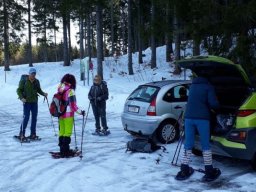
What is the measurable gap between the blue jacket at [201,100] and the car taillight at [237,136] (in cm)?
63

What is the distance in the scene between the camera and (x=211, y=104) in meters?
6.68

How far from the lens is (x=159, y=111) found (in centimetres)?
984

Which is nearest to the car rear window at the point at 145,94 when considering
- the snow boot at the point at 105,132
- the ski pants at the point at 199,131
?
the snow boot at the point at 105,132

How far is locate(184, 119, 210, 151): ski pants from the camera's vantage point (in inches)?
267

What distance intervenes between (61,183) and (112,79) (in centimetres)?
2227

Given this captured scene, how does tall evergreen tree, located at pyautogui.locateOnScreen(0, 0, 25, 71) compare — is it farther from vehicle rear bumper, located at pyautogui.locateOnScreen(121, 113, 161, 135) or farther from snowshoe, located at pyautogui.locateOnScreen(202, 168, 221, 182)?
snowshoe, located at pyautogui.locateOnScreen(202, 168, 221, 182)

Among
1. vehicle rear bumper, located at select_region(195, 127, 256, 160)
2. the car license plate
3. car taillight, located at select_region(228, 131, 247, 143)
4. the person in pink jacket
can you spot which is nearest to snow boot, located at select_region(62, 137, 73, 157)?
the person in pink jacket

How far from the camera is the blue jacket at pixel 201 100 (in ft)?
22.1

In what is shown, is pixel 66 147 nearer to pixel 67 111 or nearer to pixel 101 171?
pixel 67 111

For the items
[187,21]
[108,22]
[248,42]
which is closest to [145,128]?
[248,42]

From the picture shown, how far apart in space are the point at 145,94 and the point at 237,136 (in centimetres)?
371

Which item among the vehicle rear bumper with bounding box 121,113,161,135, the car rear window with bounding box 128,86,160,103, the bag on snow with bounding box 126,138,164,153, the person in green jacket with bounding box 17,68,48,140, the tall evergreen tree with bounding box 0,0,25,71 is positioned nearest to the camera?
the bag on snow with bounding box 126,138,164,153

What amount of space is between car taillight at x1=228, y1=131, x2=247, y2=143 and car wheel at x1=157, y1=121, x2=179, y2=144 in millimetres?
2943

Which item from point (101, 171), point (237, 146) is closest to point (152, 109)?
point (101, 171)
